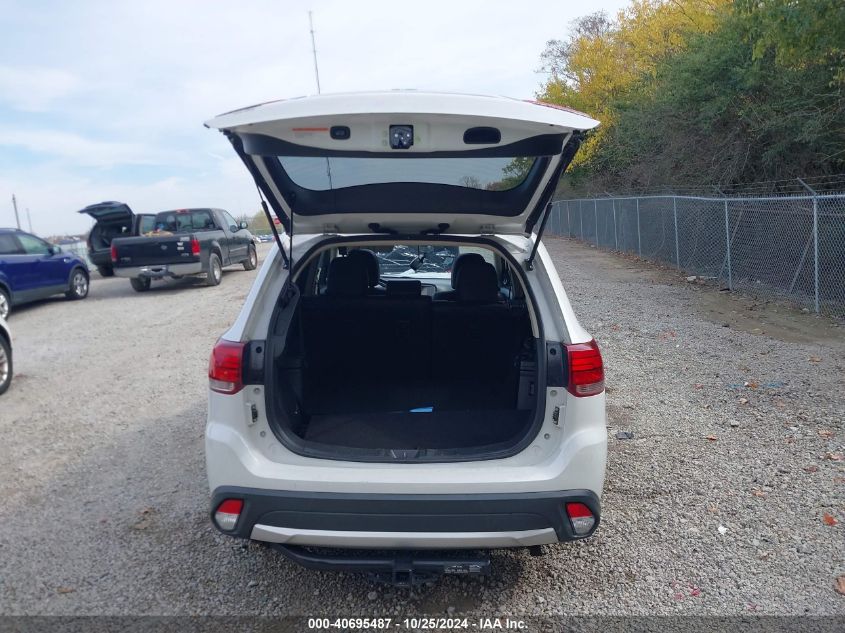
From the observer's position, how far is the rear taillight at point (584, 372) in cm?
277

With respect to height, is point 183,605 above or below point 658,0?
below

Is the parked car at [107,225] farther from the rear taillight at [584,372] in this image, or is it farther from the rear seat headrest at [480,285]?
the rear taillight at [584,372]

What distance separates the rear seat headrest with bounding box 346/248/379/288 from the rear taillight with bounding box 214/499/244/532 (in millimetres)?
2177

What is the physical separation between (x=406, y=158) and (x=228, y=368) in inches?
47.7

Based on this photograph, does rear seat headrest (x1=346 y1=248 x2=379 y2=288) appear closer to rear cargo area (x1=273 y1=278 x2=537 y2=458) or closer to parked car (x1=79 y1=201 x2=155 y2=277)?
rear cargo area (x1=273 y1=278 x2=537 y2=458)

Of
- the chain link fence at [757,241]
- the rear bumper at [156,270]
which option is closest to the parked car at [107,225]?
the rear bumper at [156,270]

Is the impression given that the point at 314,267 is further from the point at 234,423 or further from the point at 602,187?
the point at 602,187

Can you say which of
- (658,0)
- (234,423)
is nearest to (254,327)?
(234,423)

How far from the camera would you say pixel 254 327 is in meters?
2.95

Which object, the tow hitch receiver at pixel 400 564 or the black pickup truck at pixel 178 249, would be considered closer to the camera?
the tow hitch receiver at pixel 400 564

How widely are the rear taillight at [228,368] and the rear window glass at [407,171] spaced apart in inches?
33.9

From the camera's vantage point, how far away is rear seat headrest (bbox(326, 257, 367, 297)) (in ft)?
14.3

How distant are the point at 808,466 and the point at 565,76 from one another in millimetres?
31903

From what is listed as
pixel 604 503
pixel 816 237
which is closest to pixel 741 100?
pixel 816 237
